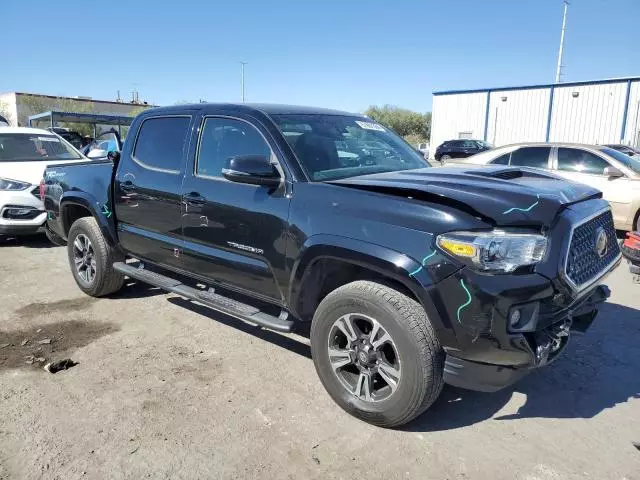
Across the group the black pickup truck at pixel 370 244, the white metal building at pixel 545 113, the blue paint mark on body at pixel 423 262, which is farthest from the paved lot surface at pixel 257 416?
the white metal building at pixel 545 113

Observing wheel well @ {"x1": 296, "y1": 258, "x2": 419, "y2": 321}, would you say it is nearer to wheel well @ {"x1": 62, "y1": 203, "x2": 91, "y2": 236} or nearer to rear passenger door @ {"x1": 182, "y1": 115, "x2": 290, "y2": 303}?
rear passenger door @ {"x1": 182, "y1": 115, "x2": 290, "y2": 303}

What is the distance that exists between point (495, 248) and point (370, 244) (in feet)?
2.16

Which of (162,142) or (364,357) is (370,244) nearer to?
(364,357)

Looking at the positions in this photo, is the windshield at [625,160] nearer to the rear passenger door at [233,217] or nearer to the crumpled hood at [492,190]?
the crumpled hood at [492,190]

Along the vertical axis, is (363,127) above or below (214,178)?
above

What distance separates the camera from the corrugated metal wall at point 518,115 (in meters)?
29.8

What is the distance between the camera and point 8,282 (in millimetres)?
6012

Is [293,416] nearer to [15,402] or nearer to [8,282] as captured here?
[15,402]

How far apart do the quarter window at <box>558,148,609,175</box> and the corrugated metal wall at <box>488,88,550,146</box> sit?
2243cm

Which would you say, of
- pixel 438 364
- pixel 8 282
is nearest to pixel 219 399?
pixel 438 364

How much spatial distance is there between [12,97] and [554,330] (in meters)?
58.5

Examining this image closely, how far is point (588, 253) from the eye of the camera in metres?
3.05

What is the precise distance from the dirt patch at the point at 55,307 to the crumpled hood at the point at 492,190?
336cm

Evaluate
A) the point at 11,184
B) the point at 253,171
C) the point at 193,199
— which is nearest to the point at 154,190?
the point at 193,199
